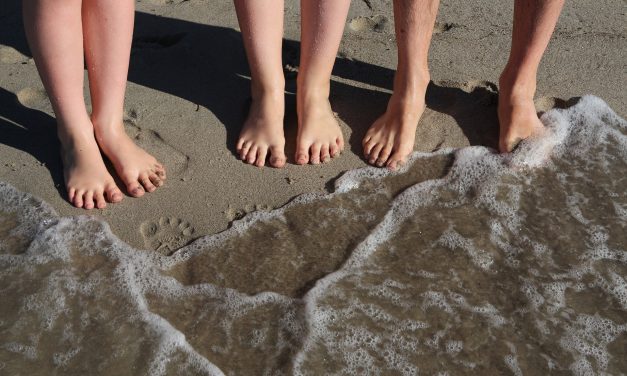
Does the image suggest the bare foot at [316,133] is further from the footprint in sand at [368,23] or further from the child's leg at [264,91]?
the footprint in sand at [368,23]

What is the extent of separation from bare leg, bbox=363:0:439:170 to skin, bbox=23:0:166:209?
31.8 inches

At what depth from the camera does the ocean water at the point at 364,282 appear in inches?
81.7

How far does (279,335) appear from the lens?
2.13 m

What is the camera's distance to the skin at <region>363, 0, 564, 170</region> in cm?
257

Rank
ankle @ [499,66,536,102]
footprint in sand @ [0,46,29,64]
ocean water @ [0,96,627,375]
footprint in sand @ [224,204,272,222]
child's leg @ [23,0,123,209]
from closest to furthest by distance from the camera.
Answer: ocean water @ [0,96,627,375]
child's leg @ [23,0,123,209]
footprint in sand @ [224,204,272,222]
ankle @ [499,66,536,102]
footprint in sand @ [0,46,29,64]

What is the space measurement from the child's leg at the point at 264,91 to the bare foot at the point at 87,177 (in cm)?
50

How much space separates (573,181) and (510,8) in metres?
1.13

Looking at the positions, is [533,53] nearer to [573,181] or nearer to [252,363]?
[573,181]

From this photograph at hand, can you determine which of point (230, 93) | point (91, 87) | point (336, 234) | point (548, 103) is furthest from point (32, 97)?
point (548, 103)

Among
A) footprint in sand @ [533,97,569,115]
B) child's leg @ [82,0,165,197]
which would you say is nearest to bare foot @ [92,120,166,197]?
child's leg @ [82,0,165,197]

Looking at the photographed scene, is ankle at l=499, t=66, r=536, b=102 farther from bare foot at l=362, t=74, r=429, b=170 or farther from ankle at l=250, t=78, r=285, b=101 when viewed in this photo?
ankle at l=250, t=78, r=285, b=101

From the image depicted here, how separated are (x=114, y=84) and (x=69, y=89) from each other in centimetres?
15

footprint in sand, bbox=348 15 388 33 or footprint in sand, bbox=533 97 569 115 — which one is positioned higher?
footprint in sand, bbox=533 97 569 115

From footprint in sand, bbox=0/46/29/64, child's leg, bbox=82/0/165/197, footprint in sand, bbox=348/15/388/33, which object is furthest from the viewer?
footprint in sand, bbox=348/15/388/33
